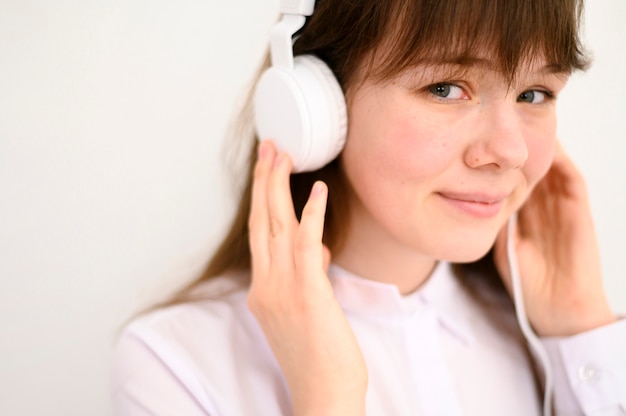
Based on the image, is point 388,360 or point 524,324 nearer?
point 388,360

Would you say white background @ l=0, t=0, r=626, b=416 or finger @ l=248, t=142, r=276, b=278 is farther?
white background @ l=0, t=0, r=626, b=416

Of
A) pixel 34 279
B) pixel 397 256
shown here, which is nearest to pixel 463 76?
pixel 397 256

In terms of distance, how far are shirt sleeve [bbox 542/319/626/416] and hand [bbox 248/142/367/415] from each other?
47 centimetres

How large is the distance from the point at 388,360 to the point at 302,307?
0.25m

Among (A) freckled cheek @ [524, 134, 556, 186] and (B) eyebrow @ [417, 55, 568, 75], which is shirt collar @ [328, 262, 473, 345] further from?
(B) eyebrow @ [417, 55, 568, 75]

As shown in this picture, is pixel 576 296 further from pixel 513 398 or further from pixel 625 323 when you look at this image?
pixel 513 398

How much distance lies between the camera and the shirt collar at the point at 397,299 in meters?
1.12

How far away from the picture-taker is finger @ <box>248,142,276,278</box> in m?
0.98

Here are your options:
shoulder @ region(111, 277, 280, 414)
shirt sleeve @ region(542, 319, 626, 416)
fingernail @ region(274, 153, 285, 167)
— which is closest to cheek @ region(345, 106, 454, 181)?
fingernail @ region(274, 153, 285, 167)

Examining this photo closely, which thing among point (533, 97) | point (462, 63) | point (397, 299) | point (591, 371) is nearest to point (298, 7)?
point (462, 63)

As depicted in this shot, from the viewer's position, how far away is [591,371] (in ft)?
3.88

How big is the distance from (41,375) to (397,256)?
693mm

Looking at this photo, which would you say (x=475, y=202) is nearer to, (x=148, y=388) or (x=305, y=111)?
(x=305, y=111)

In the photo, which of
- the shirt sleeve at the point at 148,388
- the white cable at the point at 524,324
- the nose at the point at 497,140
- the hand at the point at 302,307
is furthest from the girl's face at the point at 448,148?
the shirt sleeve at the point at 148,388
